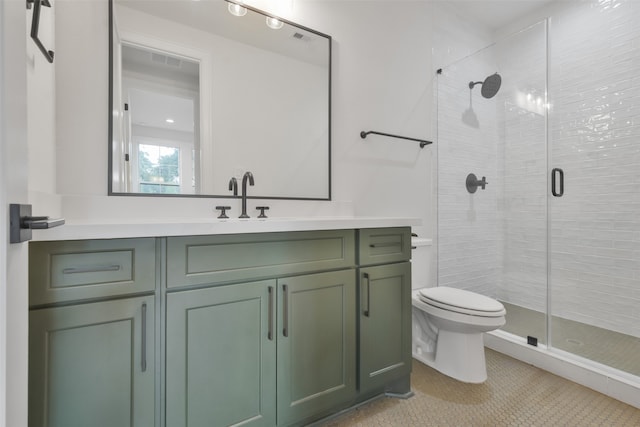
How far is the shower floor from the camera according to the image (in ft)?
5.98

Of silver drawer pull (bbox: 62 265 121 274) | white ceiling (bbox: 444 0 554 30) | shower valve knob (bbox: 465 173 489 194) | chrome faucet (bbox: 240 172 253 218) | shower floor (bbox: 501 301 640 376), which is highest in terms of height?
white ceiling (bbox: 444 0 554 30)

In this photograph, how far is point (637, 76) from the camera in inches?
82.6

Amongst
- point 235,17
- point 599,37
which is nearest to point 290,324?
point 235,17

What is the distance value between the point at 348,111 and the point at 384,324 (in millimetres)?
1336

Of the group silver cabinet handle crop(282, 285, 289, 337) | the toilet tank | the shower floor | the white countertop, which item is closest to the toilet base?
the toilet tank

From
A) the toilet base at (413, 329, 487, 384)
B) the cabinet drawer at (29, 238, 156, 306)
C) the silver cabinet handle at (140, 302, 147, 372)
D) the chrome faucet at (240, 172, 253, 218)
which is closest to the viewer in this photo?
the cabinet drawer at (29, 238, 156, 306)

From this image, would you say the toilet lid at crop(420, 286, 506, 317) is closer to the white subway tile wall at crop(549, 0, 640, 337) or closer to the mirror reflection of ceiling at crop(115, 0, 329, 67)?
the white subway tile wall at crop(549, 0, 640, 337)

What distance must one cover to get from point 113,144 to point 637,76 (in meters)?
3.23

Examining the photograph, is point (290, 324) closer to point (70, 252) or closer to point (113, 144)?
point (70, 252)

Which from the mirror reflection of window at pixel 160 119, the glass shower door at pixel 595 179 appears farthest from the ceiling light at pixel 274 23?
the glass shower door at pixel 595 179

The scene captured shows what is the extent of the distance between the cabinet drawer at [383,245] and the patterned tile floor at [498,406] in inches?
29.1

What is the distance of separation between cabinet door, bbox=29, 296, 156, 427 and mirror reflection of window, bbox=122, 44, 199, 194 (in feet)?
2.27

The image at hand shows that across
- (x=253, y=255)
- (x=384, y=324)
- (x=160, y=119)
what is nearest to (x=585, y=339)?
(x=384, y=324)

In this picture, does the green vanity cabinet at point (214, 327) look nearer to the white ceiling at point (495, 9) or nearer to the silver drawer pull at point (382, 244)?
the silver drawer pull at point (382, 244)
